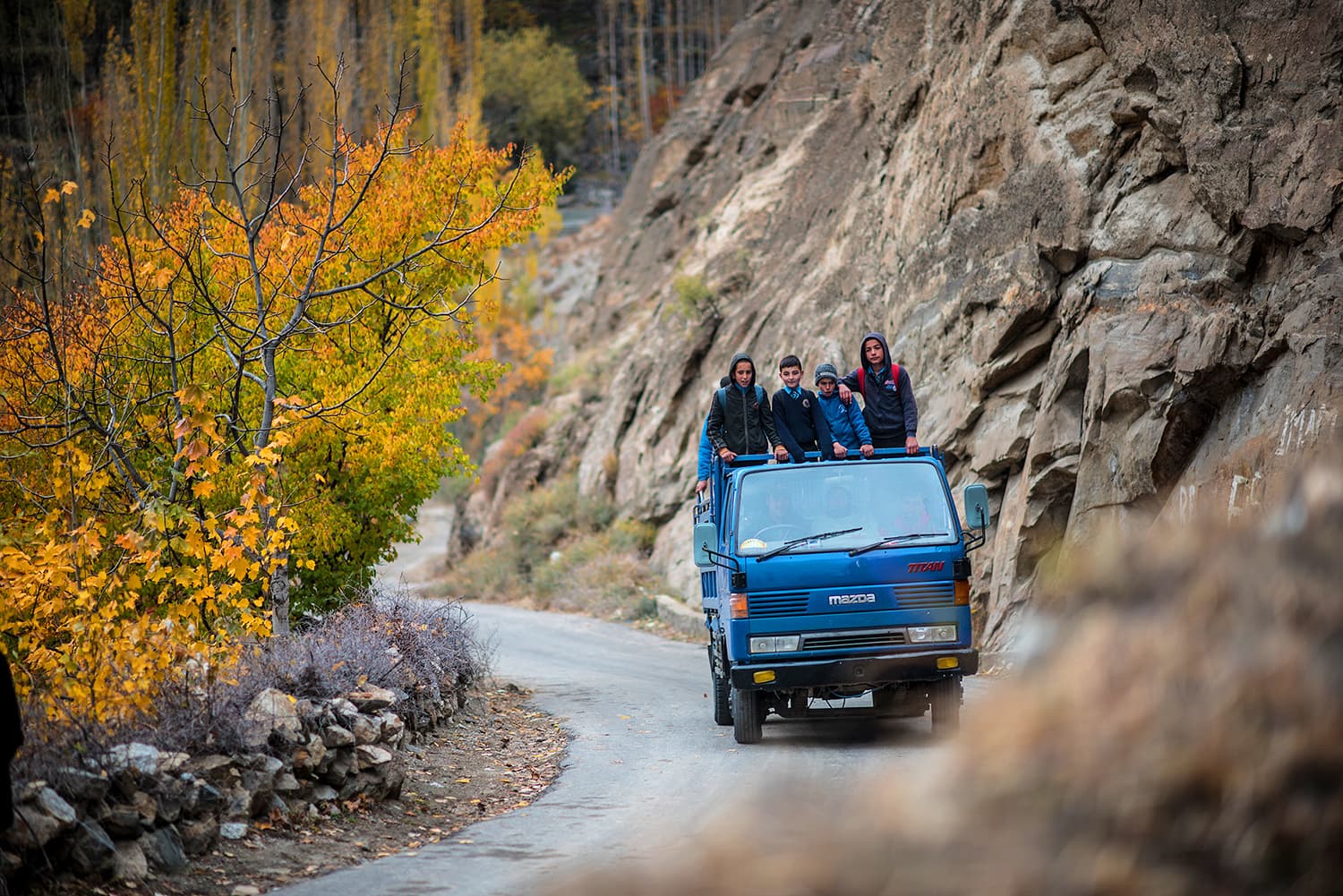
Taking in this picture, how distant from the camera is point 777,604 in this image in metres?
9.68

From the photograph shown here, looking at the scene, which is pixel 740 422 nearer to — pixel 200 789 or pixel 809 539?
pixel 809 539

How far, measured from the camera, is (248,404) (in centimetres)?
1312

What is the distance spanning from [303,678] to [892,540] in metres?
4.78

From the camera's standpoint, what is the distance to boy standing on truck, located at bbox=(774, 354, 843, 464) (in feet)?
39.1

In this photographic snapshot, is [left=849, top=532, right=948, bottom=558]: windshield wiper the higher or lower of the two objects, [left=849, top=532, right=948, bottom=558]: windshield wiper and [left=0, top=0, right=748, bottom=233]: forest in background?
the lower

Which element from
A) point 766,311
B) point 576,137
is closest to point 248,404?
point 766,311

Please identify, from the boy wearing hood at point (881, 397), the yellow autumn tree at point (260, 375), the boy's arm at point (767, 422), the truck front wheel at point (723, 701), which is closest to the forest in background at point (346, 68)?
the yellow autumn tree at point (260, 375)

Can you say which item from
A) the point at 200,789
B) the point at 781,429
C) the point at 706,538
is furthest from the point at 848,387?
the point at 200,789

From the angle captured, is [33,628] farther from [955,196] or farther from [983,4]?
[983,4]

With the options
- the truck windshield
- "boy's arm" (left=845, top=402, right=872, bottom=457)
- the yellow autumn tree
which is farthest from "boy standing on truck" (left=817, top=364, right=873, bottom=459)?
the yellow autumn tree

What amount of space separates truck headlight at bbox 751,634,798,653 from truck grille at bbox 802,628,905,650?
0.29ft

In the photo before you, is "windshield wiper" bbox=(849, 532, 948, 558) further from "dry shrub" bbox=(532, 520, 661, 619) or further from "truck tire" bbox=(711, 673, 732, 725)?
"dry shrub" bbox=(532, 520, 661, 619)

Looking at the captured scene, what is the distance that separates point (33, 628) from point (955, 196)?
49.8 feet

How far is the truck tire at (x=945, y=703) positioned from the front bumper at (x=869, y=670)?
248mm
